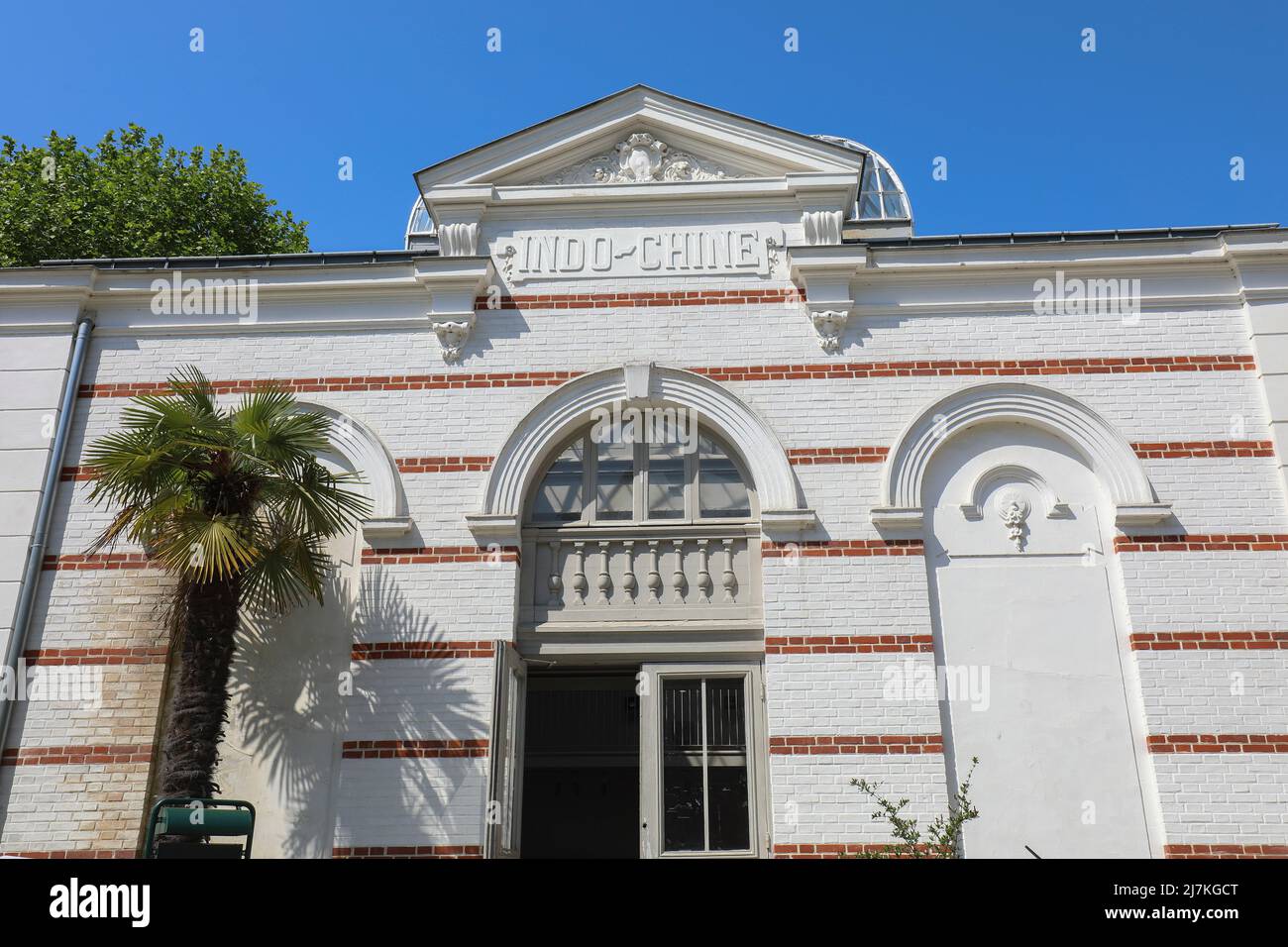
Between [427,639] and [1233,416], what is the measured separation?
26.2ft

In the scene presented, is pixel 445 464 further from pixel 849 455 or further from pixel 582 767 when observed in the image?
pixel 582 767

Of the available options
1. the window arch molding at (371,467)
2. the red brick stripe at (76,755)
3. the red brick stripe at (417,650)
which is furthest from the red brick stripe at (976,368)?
the red brick stripe at (76,755)

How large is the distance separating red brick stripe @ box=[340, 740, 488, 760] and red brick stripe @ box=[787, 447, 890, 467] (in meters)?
3.95

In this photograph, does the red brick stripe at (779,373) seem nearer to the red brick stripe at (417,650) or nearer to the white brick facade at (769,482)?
the white brick facade at (769,482)

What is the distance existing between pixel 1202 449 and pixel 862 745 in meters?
4.38

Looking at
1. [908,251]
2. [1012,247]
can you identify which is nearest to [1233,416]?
[1012,247]

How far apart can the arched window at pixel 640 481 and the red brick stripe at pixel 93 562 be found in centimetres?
383

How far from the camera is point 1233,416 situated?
9.80 m

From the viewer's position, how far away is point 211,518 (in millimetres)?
8531

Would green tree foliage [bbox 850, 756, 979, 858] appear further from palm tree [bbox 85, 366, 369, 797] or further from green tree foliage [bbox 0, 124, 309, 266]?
green tree foliage [bbox 0, 124, 309, 266]

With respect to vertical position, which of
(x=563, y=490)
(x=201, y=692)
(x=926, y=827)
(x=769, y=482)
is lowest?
(x=926, y=827)

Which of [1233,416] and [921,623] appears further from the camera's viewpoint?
[1233,416]

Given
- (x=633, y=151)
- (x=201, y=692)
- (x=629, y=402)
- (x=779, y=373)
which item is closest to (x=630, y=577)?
(x=629, y=402)

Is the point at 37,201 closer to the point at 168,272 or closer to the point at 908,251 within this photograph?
the point at 168,272
